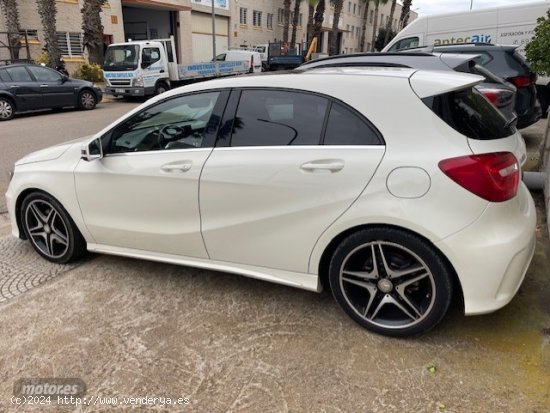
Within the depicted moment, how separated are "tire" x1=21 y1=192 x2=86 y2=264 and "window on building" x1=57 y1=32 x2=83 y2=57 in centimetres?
2433

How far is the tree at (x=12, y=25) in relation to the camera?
65.7 ft

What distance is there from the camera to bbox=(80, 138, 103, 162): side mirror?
3.50 meters

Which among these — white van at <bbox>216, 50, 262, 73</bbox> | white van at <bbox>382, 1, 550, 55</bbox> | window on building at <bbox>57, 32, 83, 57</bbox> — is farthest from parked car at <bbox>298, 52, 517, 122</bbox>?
window on building at <bbox>57, 32, 83, 57</bbox>

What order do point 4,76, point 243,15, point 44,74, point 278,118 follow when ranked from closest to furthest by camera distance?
point 278,118, point 4,76, point 44,74, point 243,15

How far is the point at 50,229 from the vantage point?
3979 mm

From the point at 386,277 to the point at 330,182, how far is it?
66 centimetres

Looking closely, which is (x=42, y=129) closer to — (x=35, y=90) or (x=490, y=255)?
(x=35, y=90)

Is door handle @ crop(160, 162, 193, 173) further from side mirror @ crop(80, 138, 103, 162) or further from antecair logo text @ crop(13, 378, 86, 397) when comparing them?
antecair logo text @ crop(13, 378, 86, 397)

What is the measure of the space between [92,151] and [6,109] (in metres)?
11.3

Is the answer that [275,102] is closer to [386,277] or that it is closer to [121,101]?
[386,277]

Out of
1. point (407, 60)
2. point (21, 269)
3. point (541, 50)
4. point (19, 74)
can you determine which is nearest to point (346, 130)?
point (21, 269)

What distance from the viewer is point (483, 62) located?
750cm

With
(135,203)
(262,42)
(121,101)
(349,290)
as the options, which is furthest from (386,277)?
(262,42)

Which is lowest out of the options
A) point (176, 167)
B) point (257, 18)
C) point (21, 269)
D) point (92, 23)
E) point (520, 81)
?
point (21, 269)
